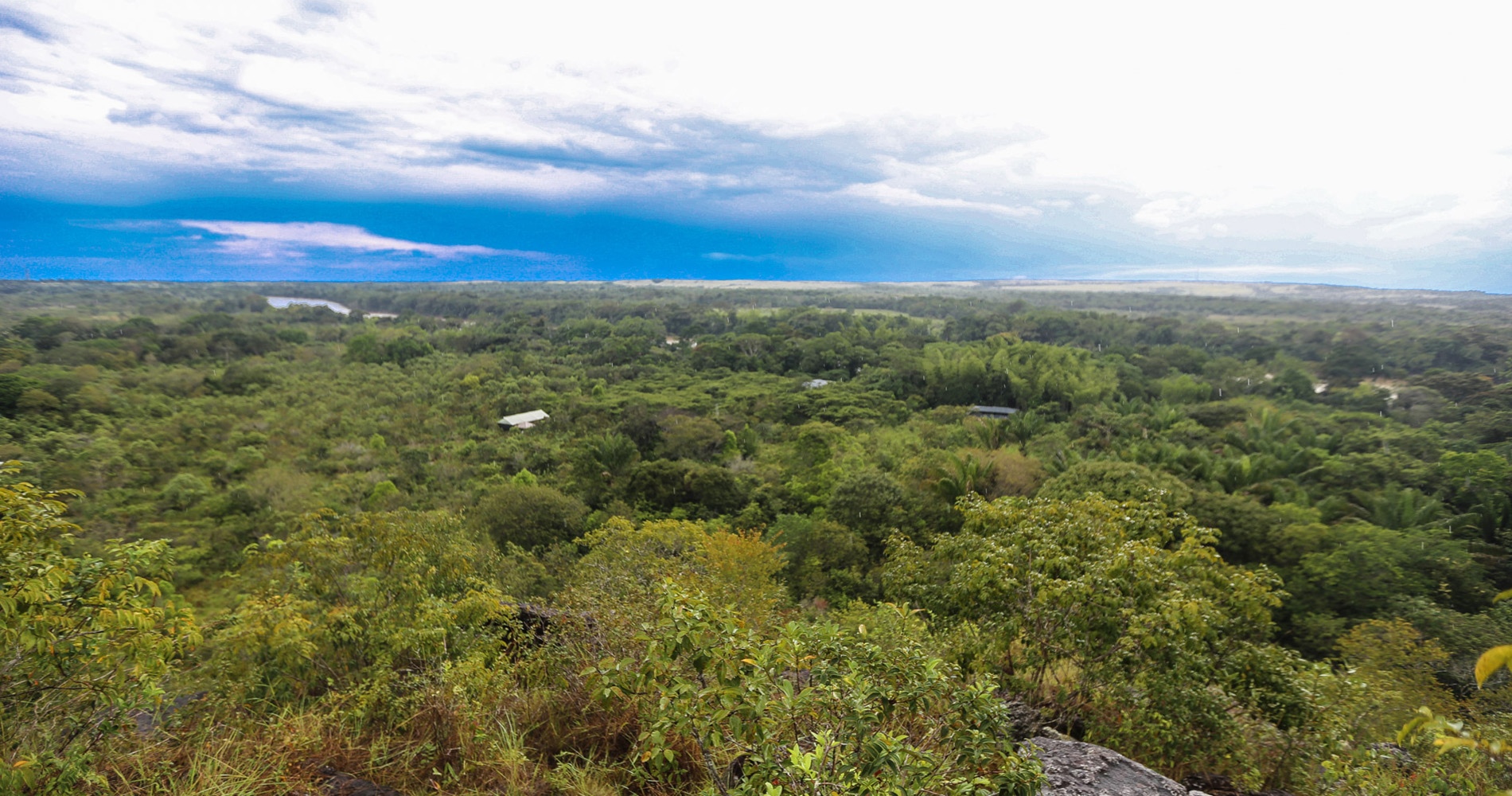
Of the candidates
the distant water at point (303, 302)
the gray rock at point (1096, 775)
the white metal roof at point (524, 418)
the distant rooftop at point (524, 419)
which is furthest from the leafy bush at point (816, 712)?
the distant water at point (303, 302)

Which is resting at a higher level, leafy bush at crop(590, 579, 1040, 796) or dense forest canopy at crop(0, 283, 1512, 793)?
leafy bush at crop(590, 579, 1040, 796)

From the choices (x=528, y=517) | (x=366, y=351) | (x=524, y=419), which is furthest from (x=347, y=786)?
(x=366, y=351)

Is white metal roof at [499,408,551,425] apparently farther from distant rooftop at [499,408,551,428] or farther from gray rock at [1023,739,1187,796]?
gray rock at [1023,739,1187,796]

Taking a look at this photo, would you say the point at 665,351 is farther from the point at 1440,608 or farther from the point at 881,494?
the point at 1440,608

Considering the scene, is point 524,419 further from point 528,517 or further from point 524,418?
point 528,517

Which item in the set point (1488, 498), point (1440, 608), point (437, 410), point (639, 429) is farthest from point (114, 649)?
point (437, 410)

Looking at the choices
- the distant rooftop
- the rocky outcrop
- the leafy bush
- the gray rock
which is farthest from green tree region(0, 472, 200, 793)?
the distant rooftop
